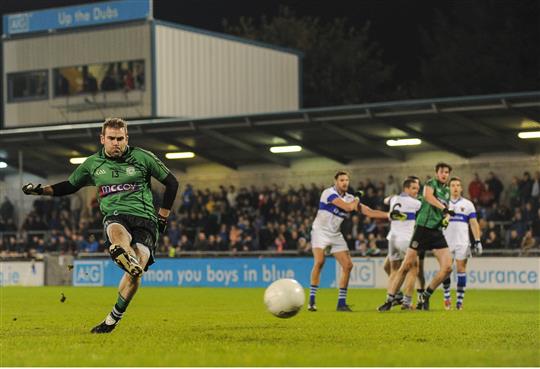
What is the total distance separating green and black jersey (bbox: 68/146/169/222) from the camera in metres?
12.8

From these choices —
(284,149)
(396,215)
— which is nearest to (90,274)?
(284,149)

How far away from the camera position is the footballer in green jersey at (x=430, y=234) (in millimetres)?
19000

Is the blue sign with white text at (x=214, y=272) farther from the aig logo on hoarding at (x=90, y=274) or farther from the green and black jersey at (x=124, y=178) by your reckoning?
the green and black jersey at (x=124, y=178)

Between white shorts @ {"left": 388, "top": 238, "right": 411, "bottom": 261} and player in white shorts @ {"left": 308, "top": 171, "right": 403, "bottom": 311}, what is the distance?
0.68m

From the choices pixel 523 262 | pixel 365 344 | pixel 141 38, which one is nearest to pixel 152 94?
pixel 141 38

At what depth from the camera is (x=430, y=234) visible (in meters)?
19.2

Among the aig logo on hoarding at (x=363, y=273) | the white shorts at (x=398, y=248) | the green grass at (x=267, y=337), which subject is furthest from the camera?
the aig logo on hoarding at (x=363, y=273)

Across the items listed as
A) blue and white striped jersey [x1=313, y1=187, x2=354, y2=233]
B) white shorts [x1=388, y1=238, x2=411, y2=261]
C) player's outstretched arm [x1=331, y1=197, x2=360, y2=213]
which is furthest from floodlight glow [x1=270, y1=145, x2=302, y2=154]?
player's outstretched arm [x1=331, y1=197, x2=360, y2=213]

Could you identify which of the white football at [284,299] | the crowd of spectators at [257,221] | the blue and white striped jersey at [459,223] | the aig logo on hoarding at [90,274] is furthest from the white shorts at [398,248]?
the aig logo on hoarding at [90,274]

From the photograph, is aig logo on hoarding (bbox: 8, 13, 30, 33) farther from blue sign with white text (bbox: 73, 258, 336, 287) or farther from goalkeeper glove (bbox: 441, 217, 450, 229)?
goalkeeper glove (bbox: 441, 217, 450, 229)

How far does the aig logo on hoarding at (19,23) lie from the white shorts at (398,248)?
34.1 m

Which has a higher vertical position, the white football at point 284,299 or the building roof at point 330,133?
the building roof at point 330,133

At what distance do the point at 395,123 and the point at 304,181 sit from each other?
7.89 metres

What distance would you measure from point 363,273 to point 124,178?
2098 centimetres
